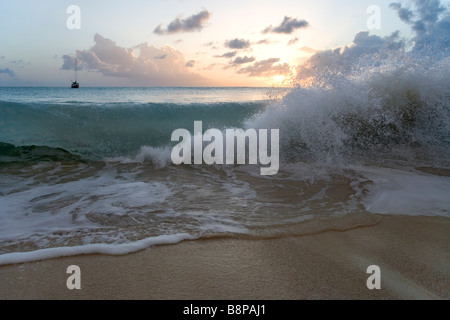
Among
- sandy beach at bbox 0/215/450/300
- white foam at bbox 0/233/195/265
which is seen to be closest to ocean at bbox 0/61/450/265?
white foam at bbox 0/233/195/265

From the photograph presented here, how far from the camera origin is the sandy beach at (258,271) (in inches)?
71.1

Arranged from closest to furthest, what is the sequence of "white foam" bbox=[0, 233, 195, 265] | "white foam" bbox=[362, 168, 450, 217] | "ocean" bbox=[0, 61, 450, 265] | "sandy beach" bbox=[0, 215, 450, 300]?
"sandy beach" bbox=[0, 215, 450, 300] < "white foam" bbox=[0, 233, 195, 265] < "ocean" bbox=[0, 61, 450, 265] < "white foam" bbox=[362, 168, 450, 217]

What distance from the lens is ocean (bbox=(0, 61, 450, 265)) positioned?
2750 mm

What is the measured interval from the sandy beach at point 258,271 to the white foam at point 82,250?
0.06 meters

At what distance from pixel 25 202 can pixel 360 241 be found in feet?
11.6

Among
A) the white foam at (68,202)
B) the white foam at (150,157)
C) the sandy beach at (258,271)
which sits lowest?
the sandy beach at (258,271)

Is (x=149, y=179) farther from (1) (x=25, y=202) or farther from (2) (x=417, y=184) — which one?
(2) (x=417, y=184)

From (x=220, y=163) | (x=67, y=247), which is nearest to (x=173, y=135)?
(x=220, y=163)

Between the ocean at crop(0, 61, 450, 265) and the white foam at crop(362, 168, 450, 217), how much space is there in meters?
0.01

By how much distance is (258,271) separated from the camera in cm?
202

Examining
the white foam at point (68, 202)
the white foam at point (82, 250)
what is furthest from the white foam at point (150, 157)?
the white foam at point (82, 250)

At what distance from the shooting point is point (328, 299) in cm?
175

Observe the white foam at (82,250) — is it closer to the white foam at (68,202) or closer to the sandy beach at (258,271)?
the sandy beach at (258,271)

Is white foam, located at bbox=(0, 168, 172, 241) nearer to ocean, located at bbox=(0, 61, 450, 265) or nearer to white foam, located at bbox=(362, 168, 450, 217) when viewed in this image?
ocean, located at bbox=(0, 61, 450, 265)
